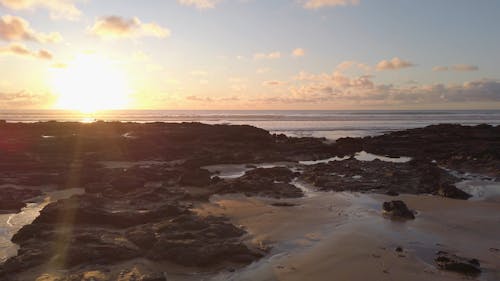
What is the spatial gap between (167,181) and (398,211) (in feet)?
32.2

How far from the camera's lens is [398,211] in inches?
490

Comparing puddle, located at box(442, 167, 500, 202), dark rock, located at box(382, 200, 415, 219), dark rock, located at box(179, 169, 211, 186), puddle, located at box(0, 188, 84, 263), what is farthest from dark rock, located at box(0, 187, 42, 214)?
puddle, located at box(442, 167, 500, 202)

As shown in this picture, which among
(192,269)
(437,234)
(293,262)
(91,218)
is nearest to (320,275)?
(293,262)

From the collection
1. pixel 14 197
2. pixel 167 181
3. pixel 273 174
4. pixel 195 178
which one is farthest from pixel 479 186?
pixel 14 197

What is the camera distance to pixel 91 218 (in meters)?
11.0

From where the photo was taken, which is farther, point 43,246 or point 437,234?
point 437,234

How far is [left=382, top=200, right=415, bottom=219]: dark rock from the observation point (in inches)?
485

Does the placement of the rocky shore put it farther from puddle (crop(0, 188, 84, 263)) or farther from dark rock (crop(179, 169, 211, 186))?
puddle (crop(0, 188, 84, 263))

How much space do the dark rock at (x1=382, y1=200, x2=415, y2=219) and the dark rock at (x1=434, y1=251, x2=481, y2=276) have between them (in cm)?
347

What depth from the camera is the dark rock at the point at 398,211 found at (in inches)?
485

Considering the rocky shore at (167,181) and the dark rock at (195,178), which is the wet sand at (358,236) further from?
the dark rock at (195,178)

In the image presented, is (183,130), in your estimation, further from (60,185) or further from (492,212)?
(492,212)

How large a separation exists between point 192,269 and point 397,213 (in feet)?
22.1

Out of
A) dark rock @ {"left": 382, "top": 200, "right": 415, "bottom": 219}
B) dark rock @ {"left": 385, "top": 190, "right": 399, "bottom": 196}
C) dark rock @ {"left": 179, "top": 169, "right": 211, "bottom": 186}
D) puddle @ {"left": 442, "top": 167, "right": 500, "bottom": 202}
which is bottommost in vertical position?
puddle @ {"left": 442, "top": 167, "right": 500, "bottom": 202}
